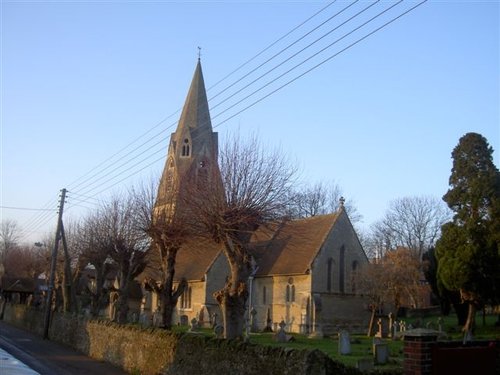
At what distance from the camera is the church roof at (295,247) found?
43.2m

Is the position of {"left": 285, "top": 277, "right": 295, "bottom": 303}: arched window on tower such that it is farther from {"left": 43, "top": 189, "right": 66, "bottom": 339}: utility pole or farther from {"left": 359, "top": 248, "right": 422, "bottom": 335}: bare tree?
{"left": 43, "top": 189, "right": 66, "bottom": 339}: utility pole

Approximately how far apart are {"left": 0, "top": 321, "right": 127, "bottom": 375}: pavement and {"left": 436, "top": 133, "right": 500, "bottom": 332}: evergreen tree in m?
22.1

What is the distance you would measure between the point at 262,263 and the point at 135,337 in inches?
1143

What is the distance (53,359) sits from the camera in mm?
22844

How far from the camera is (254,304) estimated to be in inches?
1853

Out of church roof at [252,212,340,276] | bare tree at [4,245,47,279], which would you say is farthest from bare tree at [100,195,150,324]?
bare tree at [4,245,47,279]

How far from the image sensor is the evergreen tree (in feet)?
109

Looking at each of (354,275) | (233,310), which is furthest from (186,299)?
(233,310)

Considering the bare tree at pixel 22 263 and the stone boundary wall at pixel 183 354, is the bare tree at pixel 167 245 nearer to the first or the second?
the stone boundary wall at pixel 183 354

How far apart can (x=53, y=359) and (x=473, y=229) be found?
25.0 m

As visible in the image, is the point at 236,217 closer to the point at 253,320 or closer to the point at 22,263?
the point at 253,320

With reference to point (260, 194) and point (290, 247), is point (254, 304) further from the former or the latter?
point (260, 194)

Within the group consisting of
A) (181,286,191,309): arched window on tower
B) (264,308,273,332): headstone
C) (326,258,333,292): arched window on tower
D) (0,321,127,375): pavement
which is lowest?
(0,321,127,375): pavement

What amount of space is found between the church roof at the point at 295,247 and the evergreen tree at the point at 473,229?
10435 millimetres
